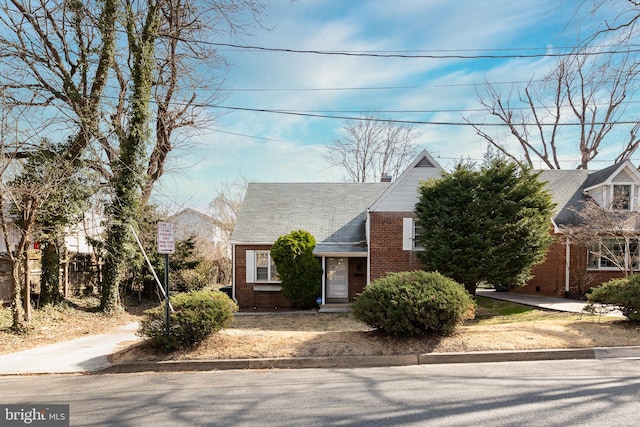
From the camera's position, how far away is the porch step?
48.9 ft

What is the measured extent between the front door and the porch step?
0.97 meters

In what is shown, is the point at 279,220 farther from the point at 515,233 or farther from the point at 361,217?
the point at 515,233

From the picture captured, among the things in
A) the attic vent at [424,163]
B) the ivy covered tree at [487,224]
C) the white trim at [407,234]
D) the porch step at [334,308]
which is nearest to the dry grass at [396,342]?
the ivy covered tree at [487,224]

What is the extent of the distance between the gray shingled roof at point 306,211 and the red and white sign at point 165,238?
9.22 metres

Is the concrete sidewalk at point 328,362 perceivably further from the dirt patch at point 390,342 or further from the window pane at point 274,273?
the window pane at point 274,273

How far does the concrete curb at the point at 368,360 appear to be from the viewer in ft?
22.3

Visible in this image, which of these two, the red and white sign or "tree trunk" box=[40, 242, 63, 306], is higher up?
the red and white sign

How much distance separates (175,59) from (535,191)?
15.1 metres

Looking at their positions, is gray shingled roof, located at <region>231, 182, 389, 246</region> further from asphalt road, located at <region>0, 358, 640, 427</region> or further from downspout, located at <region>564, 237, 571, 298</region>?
asphalt road, located at <region>0, 358, 640, 427</region>

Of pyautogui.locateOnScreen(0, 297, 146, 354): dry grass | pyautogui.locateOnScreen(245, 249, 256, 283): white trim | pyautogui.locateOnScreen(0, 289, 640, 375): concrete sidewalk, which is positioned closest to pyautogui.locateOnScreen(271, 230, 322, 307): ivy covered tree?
pyautogui.locateOnScreen(245, 249, 256, 283): white trim

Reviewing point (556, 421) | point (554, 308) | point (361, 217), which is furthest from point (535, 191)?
point (556, 421)

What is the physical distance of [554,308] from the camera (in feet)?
42.0

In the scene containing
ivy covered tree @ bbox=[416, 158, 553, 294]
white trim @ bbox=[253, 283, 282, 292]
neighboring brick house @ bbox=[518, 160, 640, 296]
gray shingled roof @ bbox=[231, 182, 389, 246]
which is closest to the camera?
ivy covered tree @ bbox=[416, 158, 553, 294]

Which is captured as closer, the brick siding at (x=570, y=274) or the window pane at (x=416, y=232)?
the window pane at (x=416, y=232)
